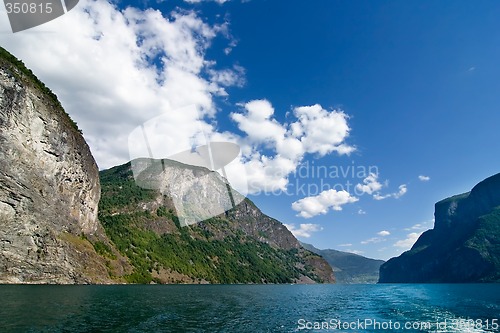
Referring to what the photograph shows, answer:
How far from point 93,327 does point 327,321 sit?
2674 centimetres

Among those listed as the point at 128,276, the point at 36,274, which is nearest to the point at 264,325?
the point at 36,274

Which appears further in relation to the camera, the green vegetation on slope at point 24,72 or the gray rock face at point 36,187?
the green vegetation on slope at point 24,72

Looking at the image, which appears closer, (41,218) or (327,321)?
(327,321)

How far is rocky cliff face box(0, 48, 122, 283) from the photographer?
282 feet

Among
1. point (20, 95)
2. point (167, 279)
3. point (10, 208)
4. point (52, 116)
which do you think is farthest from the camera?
point (167, 279)

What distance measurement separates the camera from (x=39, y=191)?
324 ft

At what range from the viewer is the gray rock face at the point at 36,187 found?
8562cm

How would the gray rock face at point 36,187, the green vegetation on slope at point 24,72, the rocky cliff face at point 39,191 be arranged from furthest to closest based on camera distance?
the green vegetation on slope at point 24,72 → the rocky cliff face at point 39,191 → the gray rock face at point 36,187

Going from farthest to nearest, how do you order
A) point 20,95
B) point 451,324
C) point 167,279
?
point 167,279, point 20,95, point 451,324

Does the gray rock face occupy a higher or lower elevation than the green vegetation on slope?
lower

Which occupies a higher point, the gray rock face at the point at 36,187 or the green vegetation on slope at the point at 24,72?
the green vegetation on slope at the point at 24,72

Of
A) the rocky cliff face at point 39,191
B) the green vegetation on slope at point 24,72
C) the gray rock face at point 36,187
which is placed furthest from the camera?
the green vegetation on slope at point 24,72

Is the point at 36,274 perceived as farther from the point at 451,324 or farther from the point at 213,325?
the point at 451,324

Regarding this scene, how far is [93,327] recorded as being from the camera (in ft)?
103
